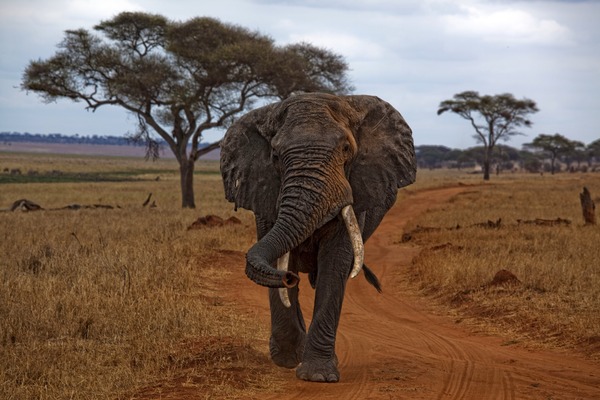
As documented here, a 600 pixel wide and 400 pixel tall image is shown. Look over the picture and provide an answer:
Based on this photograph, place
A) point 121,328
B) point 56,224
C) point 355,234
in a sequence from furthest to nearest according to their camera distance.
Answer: point 56,224
point 121,328
point 355,234

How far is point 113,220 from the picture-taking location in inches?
792

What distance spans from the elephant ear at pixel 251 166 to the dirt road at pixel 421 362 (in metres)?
1.46

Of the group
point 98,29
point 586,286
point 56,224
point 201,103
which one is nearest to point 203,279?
point 586,286

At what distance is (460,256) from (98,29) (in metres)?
20.2

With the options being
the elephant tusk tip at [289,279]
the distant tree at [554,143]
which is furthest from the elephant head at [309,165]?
the distant tree at [554,143]

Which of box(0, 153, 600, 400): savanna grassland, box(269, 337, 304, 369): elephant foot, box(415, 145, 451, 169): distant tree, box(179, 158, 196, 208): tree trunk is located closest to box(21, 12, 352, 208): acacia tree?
box(179, 158, 196, 208): tree trunk

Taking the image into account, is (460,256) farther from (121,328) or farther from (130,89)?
(130,89)

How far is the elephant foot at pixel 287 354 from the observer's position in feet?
23.9

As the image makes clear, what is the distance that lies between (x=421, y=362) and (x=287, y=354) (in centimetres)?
119

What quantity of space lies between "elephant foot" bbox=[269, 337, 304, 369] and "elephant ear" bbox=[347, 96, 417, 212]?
1347mm

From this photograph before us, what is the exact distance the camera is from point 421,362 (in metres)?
7.47

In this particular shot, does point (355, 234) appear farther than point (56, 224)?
No

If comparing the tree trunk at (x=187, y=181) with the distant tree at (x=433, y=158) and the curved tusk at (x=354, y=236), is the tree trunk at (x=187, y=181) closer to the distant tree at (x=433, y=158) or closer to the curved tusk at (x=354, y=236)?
the curved tusk at (x=354, y=236)

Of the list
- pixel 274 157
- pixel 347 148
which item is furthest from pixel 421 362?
pixel 274 157
